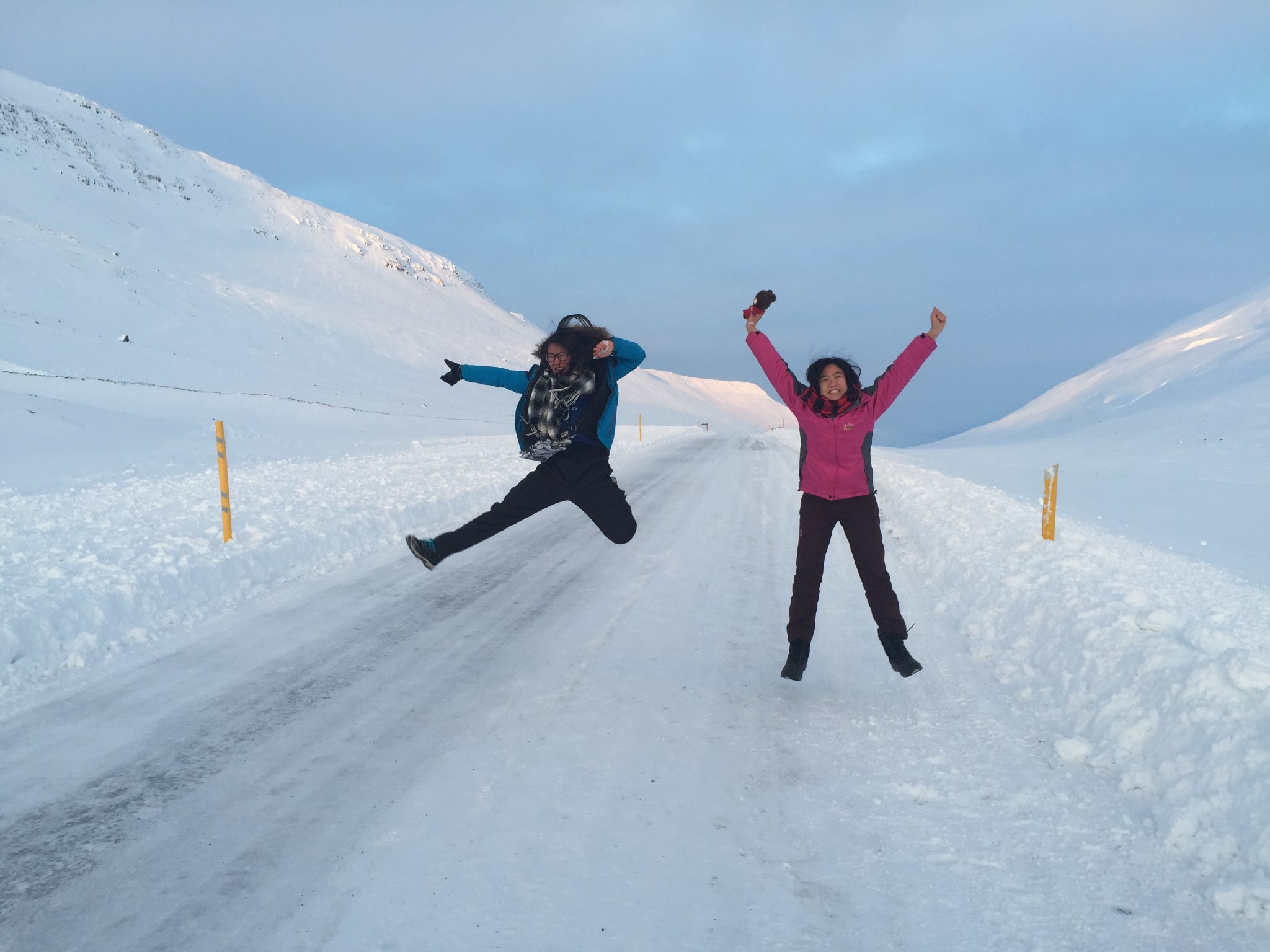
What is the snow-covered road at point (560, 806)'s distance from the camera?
2285 millimetres

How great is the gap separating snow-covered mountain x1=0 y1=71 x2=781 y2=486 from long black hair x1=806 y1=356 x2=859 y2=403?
42.4 ft

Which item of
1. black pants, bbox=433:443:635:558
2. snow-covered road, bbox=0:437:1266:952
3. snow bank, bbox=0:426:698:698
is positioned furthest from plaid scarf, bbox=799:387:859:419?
snow bank, bbox=0:426:698:698

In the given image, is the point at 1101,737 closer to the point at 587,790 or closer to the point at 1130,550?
the point at 587,790

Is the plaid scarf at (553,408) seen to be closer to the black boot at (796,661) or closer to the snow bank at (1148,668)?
the black boot at (796,661)

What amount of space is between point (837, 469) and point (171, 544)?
243 inches

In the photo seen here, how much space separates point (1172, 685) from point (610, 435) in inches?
125

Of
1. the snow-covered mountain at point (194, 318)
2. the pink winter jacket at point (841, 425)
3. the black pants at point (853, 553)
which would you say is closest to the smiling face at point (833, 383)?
the pink winter jacket at point (841, 425)

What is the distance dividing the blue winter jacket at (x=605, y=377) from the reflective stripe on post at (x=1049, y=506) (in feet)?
16.8

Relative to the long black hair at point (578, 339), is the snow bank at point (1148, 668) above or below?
below

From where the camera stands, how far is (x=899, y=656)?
4.18 m

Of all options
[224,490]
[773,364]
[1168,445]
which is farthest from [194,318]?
[773,364]

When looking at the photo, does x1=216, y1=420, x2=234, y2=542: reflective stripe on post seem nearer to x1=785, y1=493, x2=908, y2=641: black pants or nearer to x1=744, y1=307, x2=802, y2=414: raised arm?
x1=744, y1=307, x2=802, y2=414: raised arm

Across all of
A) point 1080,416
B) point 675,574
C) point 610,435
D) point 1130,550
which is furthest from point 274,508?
point 1080,416

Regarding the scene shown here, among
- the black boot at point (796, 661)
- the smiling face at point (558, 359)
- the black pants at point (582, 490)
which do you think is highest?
the smiling face at point (558, 359)
